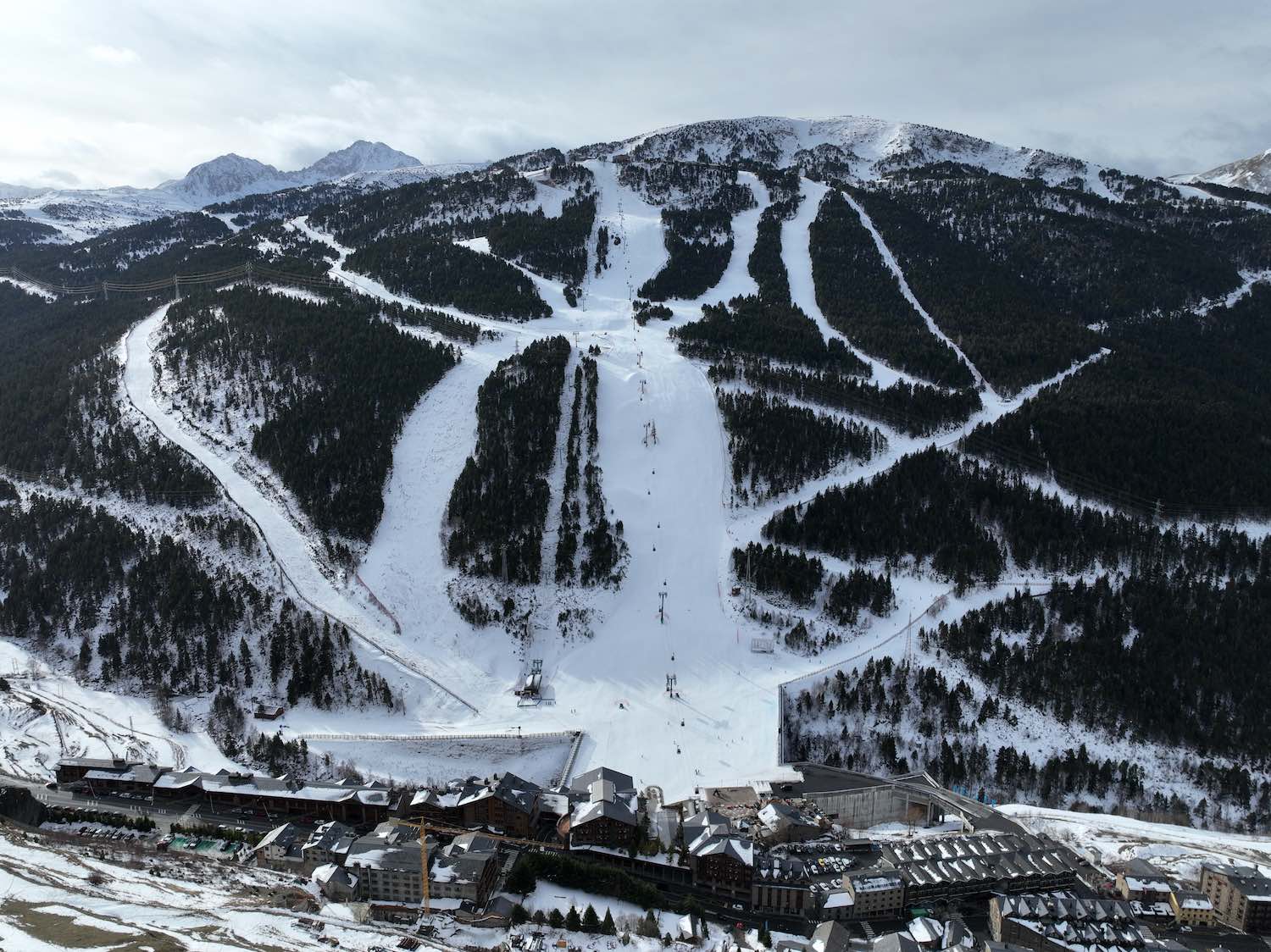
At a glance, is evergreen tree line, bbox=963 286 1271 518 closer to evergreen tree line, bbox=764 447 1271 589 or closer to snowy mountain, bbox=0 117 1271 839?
snowy mountain, bbox=0 117 1271 839

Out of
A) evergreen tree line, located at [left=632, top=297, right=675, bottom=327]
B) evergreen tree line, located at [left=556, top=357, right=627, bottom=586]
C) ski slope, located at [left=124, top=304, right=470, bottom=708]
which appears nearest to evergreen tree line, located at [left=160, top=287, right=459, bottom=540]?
ski slope, located at [left=124, top=304, right=470, bottom=708]

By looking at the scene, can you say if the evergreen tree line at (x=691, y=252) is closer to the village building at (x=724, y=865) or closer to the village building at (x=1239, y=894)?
the village building at (x=724, y=865)

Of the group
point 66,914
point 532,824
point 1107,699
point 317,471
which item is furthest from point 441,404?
point 1107,699

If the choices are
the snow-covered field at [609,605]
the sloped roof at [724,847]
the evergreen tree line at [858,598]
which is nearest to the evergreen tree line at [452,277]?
the snow-covered field at [609,605]

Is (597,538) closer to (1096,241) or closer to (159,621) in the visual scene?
(159,621)

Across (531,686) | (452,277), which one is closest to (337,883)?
(531,686)

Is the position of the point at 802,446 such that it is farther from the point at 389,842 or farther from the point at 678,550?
the point at 389,842
